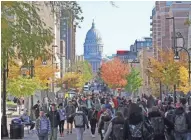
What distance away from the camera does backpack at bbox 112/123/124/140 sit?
Answer: 15.8 metres

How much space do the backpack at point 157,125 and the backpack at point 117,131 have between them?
42.4 inches

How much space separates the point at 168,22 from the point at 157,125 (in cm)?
13794

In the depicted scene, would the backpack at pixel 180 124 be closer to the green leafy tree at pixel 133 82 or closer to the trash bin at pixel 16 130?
the trash bin at pixel 16 130

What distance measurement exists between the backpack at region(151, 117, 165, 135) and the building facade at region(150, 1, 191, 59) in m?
114

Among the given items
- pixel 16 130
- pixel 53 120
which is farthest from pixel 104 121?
pixel 16 130

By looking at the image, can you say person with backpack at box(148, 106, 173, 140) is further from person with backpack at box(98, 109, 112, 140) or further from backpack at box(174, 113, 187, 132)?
person with backpack at box(98, 109, 112, 140)

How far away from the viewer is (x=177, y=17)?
138m

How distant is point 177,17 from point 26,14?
123667 mm

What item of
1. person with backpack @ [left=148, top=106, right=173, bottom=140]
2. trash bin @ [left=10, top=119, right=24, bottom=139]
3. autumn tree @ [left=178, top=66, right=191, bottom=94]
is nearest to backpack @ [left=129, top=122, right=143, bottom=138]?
person with backpack @ [left=148, top=106, right=173, bottom=140]

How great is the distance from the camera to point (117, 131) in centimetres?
1593

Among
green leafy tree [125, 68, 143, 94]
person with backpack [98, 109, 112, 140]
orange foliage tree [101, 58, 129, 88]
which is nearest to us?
person with backpack [98, 109, 112, 140]

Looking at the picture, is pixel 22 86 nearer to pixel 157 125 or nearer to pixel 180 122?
pixel 180 122

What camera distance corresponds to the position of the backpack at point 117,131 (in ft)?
51.9

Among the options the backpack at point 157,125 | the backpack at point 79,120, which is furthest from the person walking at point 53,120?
the backpack at point 157,125
